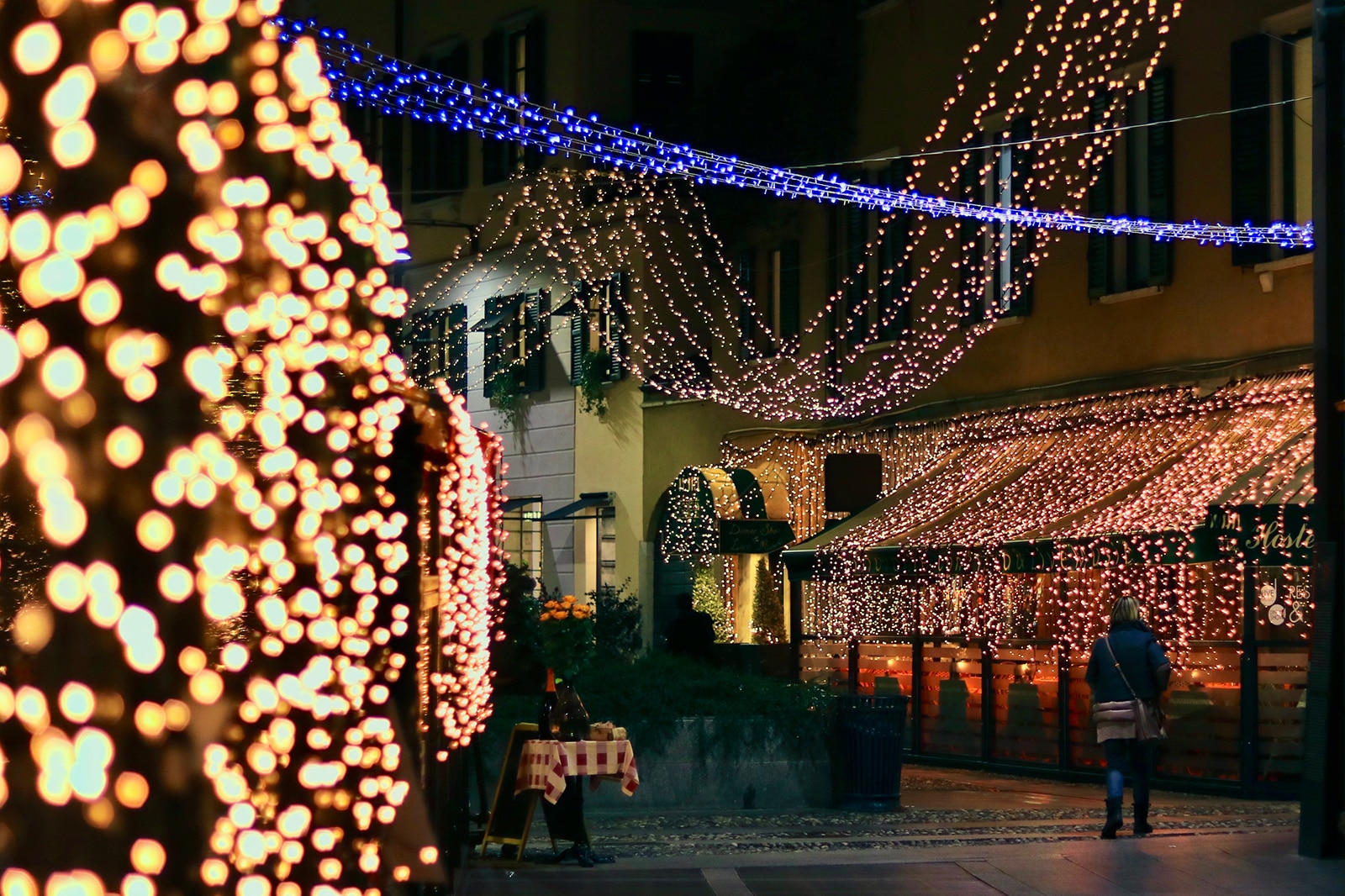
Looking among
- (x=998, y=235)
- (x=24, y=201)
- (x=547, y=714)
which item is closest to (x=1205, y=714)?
(x=998, y=235)

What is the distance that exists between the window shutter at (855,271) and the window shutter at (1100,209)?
3.77 meters

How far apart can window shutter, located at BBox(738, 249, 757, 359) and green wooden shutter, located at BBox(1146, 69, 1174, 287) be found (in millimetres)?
7209

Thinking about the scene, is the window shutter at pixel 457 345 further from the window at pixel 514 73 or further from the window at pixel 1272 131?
the window at pixel 1272 131

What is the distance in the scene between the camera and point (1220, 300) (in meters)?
15.6

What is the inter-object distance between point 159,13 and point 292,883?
45.2 inches

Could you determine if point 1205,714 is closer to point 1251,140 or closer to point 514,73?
point 1251,140

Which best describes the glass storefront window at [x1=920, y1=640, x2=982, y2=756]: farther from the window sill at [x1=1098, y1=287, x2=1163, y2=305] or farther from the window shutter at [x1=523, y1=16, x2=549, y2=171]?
the window shutter at [x1=523, y1=16, x2=549, y2=171]

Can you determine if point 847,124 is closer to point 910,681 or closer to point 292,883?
point 910,681

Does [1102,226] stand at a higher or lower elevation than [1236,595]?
higher

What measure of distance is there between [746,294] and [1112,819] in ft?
40.2

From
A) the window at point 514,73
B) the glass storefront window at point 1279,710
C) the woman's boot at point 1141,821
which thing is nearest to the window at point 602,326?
the window at point 514,73

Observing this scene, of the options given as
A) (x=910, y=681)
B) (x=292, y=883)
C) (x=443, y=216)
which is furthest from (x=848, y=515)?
(x=292, y=883)

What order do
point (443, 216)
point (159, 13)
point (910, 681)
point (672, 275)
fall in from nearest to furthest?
point (159, 13), point (910, 681), point (672, 275), point (443, 216)

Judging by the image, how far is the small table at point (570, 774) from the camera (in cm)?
1024
